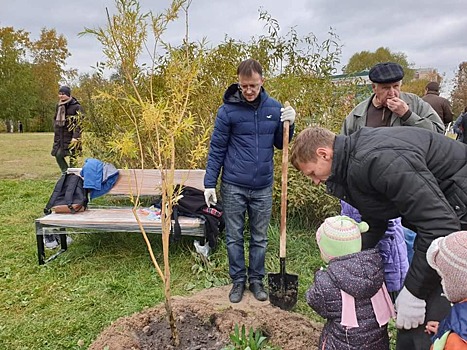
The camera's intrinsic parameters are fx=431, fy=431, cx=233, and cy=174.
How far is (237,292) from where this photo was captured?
3457 millimetres

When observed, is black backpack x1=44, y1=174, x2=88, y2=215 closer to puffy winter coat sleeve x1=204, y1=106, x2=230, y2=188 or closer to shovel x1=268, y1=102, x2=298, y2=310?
puffy winter coat sleeve x1=204, y1=106, x2=230, y2=188

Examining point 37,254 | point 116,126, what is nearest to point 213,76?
point 116,126

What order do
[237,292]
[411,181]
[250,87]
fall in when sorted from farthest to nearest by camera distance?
[237,292], [250,87], [411,181]

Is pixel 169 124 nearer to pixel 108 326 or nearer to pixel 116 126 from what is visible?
pixel 108 326

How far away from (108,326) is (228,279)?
119 cm

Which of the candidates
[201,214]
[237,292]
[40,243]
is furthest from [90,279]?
[237,292]

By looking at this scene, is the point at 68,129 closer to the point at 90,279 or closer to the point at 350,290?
the point at 90,279

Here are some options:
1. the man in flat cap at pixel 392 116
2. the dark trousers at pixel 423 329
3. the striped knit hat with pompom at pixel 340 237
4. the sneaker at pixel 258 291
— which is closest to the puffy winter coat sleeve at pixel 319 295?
the striped knit hat with pompom at pixel 340 237

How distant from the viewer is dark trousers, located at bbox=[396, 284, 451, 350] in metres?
2.01


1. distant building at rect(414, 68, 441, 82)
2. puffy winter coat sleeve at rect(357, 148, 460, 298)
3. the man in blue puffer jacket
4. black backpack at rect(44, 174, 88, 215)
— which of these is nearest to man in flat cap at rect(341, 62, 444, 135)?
the man in blue puffer jacket

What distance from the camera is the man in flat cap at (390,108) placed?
275 cm

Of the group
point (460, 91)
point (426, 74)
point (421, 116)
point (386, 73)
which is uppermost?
point (426, 74)

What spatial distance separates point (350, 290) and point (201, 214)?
7.94ft

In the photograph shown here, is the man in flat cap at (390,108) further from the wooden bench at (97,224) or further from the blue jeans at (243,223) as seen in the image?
the wooden bench at (97,224)
